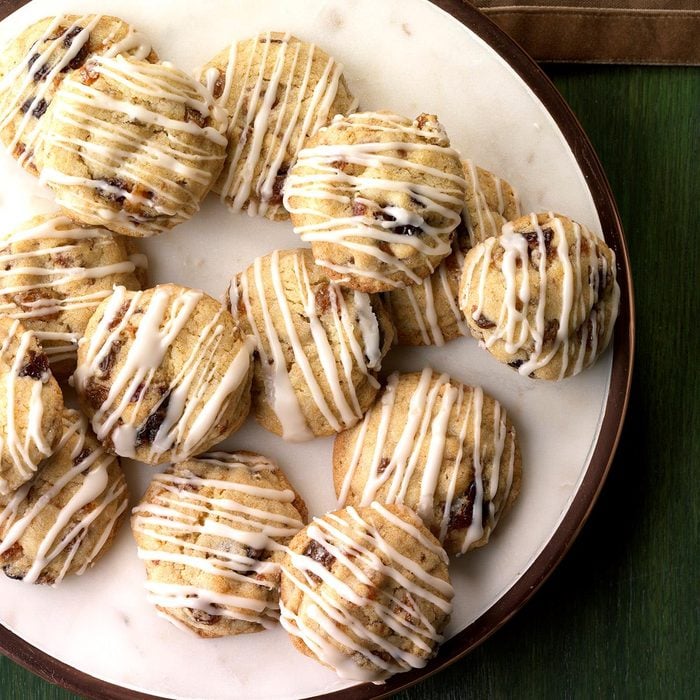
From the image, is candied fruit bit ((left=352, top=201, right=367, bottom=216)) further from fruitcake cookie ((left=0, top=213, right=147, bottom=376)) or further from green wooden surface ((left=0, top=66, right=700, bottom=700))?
green wooden surface ((left=0, top=66, right=700, bottom=700))

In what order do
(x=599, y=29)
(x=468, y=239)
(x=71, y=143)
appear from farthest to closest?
(x=599, y=29), (x=468, y=239), (x=71, y=143)

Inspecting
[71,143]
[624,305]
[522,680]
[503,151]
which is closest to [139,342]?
[71,143]

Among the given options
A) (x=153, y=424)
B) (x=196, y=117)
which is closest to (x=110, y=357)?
(x=153, y=424)

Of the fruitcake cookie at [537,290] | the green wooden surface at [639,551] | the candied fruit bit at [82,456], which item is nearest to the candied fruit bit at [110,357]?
the candied fruit bit at [82,456]

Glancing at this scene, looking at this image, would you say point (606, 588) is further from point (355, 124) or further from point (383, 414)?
point (355, 124)

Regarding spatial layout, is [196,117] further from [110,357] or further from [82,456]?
[82,456]

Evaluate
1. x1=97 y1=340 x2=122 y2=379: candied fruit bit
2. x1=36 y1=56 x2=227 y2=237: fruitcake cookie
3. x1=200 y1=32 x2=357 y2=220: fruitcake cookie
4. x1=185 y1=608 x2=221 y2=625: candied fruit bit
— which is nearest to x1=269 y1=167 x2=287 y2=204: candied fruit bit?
x1=200 y1=32 x2=357 y2=220: fruitcake cookie
